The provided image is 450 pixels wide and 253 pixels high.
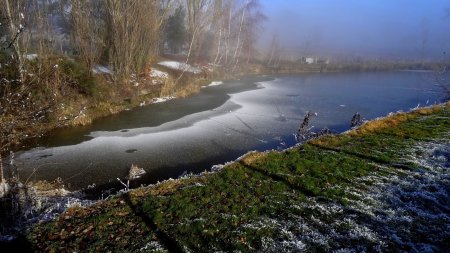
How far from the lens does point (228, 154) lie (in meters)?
16.4

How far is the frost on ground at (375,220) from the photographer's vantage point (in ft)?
24.7

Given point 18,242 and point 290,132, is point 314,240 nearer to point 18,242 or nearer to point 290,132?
point 18,242

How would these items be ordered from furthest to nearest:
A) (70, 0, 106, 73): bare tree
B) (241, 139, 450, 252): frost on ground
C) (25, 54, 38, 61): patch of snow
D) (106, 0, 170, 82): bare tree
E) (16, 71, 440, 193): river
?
(106, 0, 170, 82): bare tree
(70, 0, 106, 73): bare tree
(25, 54, 38, 61): patch of snow
(16, 71, 440, 193): river
(241, 139, 450, 252): frost on ground

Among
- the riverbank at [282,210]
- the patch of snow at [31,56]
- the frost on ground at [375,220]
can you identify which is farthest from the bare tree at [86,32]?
the frost on ground at [375,220]

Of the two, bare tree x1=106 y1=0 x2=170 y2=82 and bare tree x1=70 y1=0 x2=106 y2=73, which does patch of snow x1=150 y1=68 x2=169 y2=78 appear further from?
bare tree x1=70 y1=0 x2=106 y2=73

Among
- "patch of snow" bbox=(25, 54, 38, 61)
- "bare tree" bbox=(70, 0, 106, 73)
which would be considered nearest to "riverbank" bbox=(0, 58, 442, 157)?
"bare tree" bbox=(70, 0, 106, 73)

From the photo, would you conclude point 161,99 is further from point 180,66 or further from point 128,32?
point 180,66

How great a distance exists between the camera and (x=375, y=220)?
8555mm

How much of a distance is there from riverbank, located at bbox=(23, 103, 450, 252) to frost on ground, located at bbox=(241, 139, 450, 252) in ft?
0.08

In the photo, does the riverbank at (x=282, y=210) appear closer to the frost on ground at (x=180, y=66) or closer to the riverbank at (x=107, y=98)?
the riverbank at (x=107, y=98)

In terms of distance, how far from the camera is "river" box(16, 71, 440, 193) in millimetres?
14336

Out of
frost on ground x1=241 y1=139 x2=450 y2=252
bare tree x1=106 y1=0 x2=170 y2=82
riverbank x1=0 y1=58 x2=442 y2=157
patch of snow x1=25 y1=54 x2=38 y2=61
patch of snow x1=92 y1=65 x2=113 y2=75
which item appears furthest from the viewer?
patch of snow x1=92 y1=65 x2=113 y2=75

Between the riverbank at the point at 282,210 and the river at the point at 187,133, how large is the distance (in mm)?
3130

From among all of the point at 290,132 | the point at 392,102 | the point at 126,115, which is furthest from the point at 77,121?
the point at 392,102
